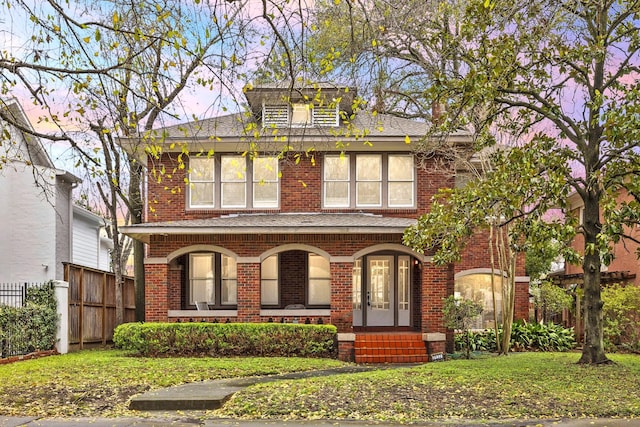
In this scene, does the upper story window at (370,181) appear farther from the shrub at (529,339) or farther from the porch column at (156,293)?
the porch column at (156,293)

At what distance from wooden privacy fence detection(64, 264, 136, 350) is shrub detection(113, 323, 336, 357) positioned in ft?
7.85

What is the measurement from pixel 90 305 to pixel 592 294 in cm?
1366

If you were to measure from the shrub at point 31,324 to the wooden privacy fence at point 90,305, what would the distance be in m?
1.28

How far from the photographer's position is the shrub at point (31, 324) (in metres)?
15.7

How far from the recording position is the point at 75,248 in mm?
26750

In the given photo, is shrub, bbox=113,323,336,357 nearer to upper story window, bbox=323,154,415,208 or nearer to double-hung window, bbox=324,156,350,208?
double-hung window, bbox=324,156,350,208

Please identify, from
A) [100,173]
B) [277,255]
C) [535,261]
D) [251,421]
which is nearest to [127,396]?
[251,421]

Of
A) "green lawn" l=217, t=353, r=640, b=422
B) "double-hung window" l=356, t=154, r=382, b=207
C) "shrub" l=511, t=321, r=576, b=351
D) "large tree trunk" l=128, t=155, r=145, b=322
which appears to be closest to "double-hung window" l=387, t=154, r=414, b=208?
"double-hung window" l=356, t=154, r=382, b=207

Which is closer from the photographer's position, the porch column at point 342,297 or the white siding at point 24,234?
the porch column at point 342,297

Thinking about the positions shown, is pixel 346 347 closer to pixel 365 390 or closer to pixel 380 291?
pixel 380 291

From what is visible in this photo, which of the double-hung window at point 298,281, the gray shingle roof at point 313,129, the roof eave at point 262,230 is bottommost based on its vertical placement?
the double-hung window at point 298,281

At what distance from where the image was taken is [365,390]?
11195 millimetres

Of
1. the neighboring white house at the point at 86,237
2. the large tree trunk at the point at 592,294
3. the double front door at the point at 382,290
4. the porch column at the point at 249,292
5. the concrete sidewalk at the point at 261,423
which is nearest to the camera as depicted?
the concrete sidewalk at the point at 261,423

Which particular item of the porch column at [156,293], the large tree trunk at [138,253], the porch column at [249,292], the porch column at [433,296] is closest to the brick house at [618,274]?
the porch column at [433,296]
